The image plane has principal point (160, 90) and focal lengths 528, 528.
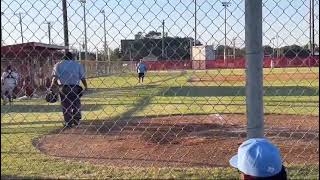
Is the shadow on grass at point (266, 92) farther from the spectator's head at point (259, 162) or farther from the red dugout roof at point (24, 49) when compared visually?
the spectator's head at point (259, 162)

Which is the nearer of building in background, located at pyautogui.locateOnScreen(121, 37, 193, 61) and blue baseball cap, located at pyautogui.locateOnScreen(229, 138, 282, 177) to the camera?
blue baseball cap, located at pyautogui.locateOnScreen(229, 138, 282, 177)

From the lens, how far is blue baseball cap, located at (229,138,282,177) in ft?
8.96

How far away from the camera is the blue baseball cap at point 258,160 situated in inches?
107

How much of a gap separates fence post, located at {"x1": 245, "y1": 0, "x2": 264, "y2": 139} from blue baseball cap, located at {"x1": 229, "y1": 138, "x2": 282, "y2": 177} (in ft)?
3.36

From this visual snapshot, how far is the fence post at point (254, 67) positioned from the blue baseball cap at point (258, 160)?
1.02 meters

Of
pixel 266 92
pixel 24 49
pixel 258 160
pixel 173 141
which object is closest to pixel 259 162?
pixel 258 160

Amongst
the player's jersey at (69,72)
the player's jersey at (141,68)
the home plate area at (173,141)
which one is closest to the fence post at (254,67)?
the home plate area at (173,141)

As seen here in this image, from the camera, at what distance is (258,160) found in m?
2.74

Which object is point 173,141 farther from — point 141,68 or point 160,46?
point 141,68

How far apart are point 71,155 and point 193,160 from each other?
1964mm

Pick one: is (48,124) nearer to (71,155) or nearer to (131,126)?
(131,126)

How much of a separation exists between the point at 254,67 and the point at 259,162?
4.01ft

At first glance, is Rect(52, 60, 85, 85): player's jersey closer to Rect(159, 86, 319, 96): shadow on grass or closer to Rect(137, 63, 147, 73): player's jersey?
Rect(159, 86, 319, 96): shadow on grass

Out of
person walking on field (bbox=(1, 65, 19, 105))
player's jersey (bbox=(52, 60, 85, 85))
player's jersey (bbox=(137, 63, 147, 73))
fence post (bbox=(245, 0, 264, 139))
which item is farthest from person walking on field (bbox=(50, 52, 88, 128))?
player's jersey (bbox=(137, 63, 147, 73))
